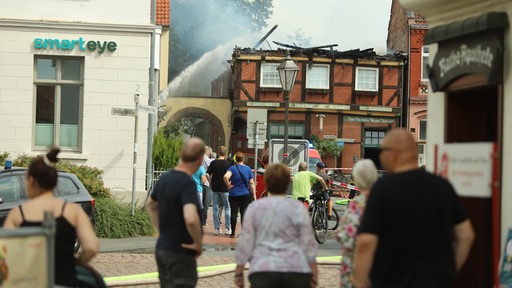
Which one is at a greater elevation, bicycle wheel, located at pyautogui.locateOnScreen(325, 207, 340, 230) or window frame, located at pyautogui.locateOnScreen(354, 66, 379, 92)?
window frame, located at pyautogui.locateOnScreen(354, 66, 379, 92)

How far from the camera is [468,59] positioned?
297 inches

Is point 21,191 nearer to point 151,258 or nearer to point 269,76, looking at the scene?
point 151,258

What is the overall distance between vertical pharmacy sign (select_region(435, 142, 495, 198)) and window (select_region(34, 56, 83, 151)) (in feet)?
48.2

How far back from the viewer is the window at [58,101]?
21.0 metres

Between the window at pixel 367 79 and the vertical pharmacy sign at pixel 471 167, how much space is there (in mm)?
41468

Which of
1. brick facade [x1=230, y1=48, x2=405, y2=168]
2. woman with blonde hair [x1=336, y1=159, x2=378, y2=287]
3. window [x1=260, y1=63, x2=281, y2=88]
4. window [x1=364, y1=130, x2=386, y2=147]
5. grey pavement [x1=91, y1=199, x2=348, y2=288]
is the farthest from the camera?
window [x1=364, y1=130, x2=386, y2=147]

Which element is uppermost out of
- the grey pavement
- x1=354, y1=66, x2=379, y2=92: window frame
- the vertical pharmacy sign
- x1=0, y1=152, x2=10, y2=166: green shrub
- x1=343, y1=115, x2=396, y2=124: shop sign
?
x1=354, y1=66, x2=379, y2=92: window frame

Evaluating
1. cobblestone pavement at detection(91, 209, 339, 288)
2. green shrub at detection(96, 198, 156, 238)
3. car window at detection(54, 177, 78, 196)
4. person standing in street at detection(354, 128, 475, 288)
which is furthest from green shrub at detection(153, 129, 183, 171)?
person standing in street at detection(354, 128, 475, 288)

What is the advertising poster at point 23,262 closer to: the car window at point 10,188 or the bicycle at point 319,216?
the car window at point 10,188

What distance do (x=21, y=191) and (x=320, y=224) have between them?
6361 mm

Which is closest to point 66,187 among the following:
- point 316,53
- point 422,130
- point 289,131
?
point 289,131

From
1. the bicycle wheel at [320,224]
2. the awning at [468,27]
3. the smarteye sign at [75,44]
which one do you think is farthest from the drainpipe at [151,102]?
the awning at [468,27]

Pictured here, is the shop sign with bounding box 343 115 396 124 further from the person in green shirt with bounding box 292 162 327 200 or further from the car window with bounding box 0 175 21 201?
the car window with bounding box 0 175 21 201

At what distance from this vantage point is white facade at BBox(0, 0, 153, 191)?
20859mm
